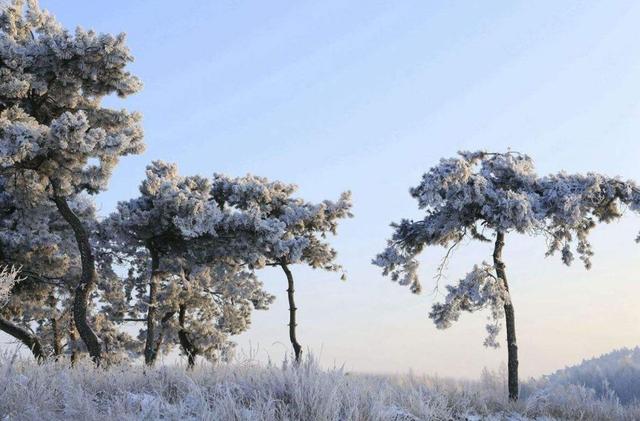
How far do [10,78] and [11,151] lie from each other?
129 inches

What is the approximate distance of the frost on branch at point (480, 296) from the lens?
63.8ft

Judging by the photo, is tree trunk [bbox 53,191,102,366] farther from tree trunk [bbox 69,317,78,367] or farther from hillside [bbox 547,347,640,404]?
hillside [bbox 547,347,640,404]

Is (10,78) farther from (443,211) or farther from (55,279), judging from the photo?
(443,211)

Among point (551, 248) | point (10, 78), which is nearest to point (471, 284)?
point (551, 248)

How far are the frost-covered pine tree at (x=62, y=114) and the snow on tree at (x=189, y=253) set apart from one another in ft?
10.1

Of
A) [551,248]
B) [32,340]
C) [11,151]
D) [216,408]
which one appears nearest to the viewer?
[216,408]

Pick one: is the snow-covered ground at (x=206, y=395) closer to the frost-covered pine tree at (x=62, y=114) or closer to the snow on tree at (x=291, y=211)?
the frost-covered pine tree at (x=62, y=114)

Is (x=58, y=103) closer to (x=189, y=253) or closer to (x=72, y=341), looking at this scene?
(x=189, y=253)

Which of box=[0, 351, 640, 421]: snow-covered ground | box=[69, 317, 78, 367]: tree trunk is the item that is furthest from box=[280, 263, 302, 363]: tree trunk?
box=[0, 351, 640, 421]: snow-covered ground

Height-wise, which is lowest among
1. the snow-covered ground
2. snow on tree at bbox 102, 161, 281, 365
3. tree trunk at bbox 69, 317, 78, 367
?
the snow-covered ground

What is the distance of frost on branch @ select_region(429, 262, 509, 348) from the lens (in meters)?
19.4

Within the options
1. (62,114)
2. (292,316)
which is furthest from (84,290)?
(292,316)

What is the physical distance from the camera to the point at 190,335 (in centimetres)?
3419

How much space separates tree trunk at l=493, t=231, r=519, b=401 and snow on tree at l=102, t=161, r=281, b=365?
8781 mm
